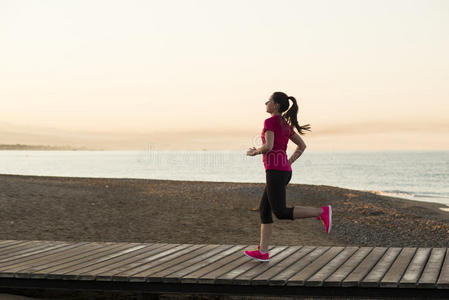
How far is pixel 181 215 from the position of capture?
16797 millimetres

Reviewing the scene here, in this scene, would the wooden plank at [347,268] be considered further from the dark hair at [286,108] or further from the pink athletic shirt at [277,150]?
the dark hair at [286,108]

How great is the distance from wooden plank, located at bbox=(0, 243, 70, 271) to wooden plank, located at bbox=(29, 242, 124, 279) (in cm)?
42

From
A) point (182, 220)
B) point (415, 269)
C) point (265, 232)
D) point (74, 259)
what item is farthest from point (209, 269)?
point (182, 220)

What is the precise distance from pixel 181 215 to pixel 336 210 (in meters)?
6.13

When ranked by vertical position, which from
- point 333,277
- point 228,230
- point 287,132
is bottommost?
point 228,230

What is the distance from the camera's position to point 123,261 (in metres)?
7.21

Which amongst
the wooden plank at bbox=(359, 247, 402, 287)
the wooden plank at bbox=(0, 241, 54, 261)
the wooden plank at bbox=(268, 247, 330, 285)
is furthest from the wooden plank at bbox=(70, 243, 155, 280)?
the wooden plank at bbox=(359, 247, 402, 287)

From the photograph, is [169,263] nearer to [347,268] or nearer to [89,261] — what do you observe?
[89,261]

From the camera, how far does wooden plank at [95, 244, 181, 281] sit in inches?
249

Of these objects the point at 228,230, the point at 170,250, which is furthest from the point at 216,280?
the point at 228,230

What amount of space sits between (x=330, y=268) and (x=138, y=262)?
2700 mm

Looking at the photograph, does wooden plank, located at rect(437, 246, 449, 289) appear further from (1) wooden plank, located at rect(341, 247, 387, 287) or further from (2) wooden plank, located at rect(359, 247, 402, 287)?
(1) wooden plank, located at rect(341, 247, 387, 287)

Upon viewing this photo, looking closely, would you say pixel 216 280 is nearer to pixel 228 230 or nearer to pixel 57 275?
pixel 57 275

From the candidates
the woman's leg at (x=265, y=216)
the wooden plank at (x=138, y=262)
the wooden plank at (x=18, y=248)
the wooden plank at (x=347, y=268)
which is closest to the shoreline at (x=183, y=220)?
the wooden plank at (x=18, y=248)
